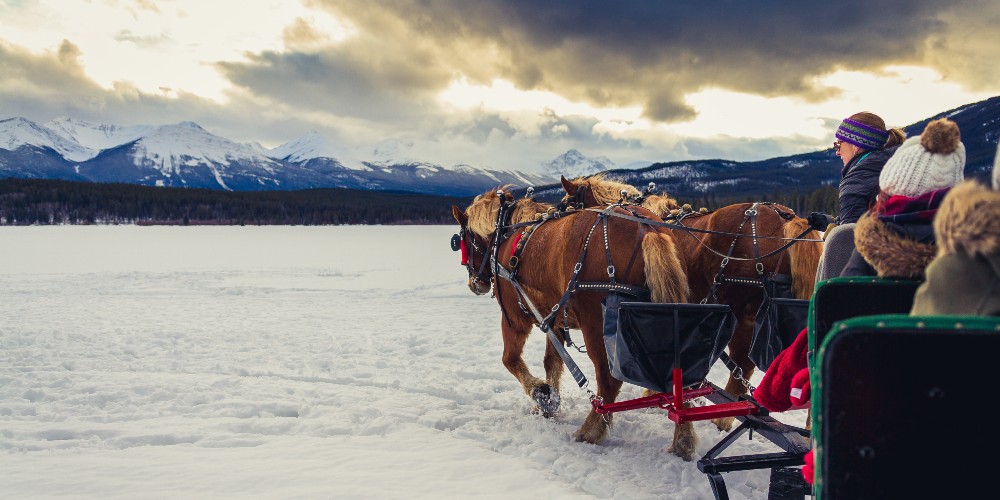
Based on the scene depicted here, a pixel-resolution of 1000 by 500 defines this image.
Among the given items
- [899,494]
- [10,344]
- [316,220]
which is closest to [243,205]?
[316,220]

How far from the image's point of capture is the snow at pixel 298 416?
11.4 feet

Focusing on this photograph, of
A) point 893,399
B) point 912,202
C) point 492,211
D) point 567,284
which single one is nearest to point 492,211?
point 492,211

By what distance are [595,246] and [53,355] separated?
22.2 ft

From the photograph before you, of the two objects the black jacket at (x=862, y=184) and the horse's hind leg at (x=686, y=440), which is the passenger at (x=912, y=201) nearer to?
the black jacket at (x=862, y=184)

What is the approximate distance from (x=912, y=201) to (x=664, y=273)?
1832 mm

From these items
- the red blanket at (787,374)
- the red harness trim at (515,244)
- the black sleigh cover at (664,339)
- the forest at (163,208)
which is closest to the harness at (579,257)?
the red harness trim at (515,244)

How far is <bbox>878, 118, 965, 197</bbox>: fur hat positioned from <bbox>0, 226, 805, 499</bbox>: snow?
2.21m

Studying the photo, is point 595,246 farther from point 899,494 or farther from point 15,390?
point 15,390

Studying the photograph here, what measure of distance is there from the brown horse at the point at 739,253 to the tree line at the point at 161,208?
87.1m

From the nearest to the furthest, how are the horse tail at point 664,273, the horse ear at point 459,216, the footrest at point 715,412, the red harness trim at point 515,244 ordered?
the footrest at point 715,412 → the horse tail at point 664,273 → the red harness trim at point 515,244 → the horse ear at point 459,216

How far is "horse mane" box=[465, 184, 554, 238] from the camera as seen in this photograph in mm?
5473

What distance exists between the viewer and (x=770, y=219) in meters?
4.72

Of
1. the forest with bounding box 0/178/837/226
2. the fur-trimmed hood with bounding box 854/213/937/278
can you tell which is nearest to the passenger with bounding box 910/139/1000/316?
the fur-trimmed hood with bounding box 854/213/937/278

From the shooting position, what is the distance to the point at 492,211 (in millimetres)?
5711
